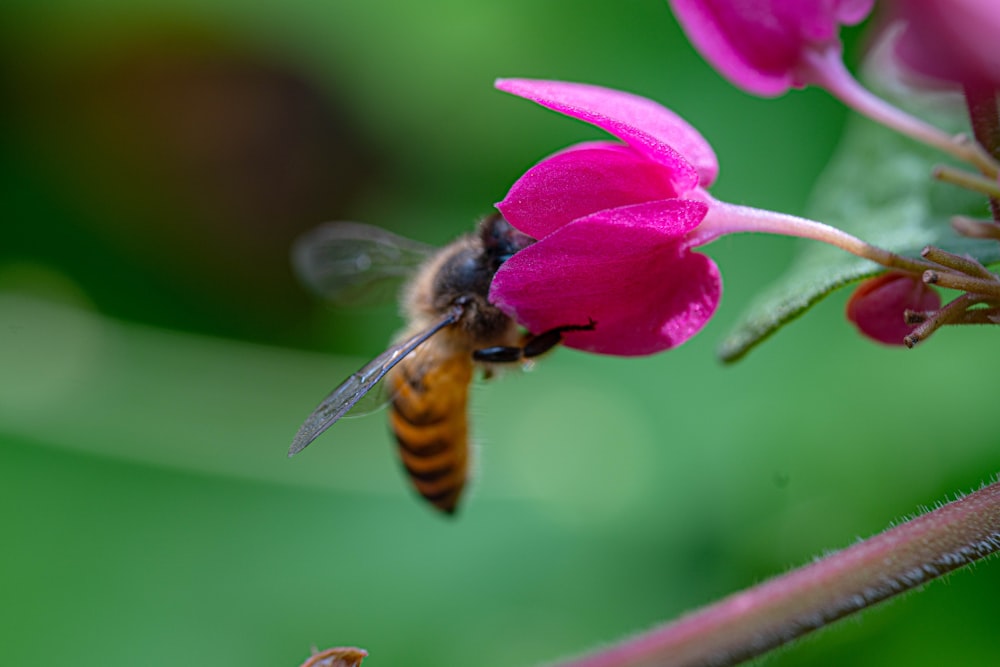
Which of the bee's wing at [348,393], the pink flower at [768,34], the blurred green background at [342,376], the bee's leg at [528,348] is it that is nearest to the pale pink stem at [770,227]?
the bee's leg at [528,348]

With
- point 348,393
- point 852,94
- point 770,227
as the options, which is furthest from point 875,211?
point 348,393

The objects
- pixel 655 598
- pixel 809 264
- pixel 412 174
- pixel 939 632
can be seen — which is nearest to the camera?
pixel 809 264

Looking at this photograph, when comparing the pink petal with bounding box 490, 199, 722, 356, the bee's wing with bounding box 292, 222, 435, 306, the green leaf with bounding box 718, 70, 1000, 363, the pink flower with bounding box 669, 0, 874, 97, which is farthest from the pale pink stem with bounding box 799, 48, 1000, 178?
the bee's wing with bounding box 292, 222, 435, 306

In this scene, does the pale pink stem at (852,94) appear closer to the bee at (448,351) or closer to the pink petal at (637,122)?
the pink petal at (637,122)

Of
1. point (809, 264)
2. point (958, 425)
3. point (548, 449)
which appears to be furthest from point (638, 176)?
point (548, 449)

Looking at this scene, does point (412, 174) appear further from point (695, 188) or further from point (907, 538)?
point (907, 538)

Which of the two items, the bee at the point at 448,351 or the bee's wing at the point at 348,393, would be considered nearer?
the bee's wing at the point at 348,393
